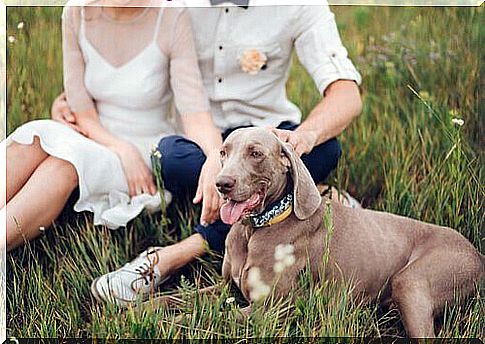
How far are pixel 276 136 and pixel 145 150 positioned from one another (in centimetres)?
39

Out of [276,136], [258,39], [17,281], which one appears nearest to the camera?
[276,136]

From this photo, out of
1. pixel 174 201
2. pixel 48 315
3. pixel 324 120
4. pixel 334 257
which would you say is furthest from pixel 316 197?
pixel 48 315

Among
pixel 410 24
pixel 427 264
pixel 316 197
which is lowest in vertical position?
pixel 427 264

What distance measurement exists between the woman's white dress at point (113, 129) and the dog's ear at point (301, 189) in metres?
0.35

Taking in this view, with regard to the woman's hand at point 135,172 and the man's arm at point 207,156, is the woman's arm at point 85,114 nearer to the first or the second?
the woman's hand at point 135,172

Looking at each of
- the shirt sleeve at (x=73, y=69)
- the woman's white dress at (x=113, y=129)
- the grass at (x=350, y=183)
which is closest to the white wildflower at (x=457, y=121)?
the grass at (x=350, y=183)

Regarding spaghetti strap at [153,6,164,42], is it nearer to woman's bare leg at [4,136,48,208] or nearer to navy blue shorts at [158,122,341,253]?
navy blue shorts at [158,122,341,253]

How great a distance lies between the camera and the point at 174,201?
1.77 m

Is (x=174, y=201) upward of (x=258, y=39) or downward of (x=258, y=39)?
downward

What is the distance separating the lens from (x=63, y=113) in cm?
183

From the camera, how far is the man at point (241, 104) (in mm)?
1642

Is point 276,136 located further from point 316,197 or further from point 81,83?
point 81,83

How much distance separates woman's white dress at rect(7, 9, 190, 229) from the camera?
171 centimetres

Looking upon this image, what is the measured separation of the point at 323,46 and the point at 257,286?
495 mm
